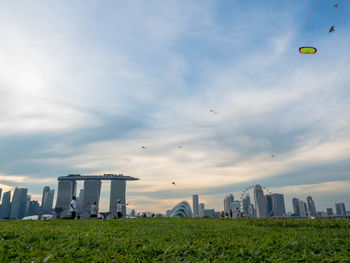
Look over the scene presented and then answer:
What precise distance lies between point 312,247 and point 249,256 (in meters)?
3.12

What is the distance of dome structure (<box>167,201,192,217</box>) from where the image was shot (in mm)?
106119

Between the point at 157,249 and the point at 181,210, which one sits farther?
the point at 181,210

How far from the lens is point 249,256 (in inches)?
359

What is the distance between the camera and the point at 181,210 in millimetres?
108500

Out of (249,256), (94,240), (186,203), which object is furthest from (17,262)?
(186,203)

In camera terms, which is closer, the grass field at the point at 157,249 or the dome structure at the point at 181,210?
the grass field at the point at 157,249

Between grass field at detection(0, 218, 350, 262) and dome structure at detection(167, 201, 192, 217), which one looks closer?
grass field at detection(0, 218, 350, 262)

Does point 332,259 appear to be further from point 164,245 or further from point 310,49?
point 310,49

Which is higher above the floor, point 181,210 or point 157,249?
point 181,210

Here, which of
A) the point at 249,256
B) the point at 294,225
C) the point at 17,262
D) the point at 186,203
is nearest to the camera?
the point at 17,262

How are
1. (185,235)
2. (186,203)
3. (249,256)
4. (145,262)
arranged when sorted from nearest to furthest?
(145,262) → (249,256) → (185,235) → (186,203)

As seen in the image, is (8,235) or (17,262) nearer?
(17,262)

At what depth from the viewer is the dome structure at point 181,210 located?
106 meters

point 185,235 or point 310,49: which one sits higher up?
point 310,49
